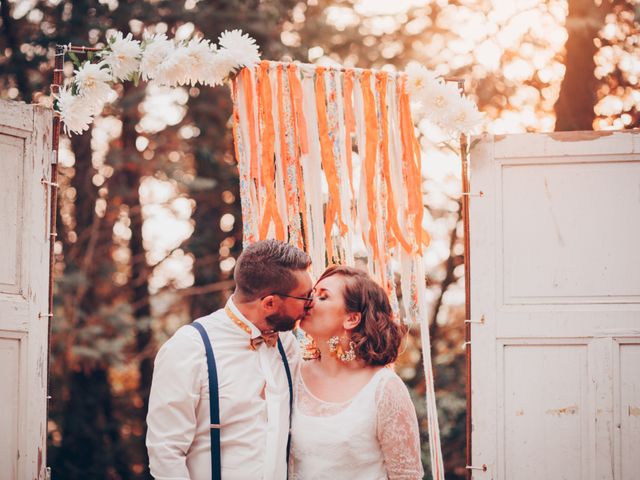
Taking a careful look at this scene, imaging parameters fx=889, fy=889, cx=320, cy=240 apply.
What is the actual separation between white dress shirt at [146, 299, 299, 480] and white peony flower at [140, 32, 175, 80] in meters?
1.35

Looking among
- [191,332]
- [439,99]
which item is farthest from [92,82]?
[439,99]

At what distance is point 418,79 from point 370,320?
1294mm

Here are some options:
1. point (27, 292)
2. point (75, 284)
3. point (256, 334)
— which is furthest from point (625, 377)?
point (75, 284)

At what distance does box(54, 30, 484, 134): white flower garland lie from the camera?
13.4 ft

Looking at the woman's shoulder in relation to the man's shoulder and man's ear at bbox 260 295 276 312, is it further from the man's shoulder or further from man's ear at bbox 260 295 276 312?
the man's shoulder

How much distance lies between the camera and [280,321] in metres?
3.38

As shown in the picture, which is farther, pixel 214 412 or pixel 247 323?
pixel 247 323

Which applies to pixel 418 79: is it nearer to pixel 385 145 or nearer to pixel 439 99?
pixel 439 99

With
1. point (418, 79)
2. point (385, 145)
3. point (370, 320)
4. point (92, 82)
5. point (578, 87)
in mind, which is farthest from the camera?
point (578, 87)

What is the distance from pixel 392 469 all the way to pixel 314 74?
192 centimetres

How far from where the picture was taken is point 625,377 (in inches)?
163

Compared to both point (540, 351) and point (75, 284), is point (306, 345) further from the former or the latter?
point (75, 284)

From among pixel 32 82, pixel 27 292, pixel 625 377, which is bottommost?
pixel 625 377

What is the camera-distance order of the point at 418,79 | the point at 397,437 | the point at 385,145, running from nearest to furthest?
the point at 397,437, the point at 418,79, the point at 385,145
